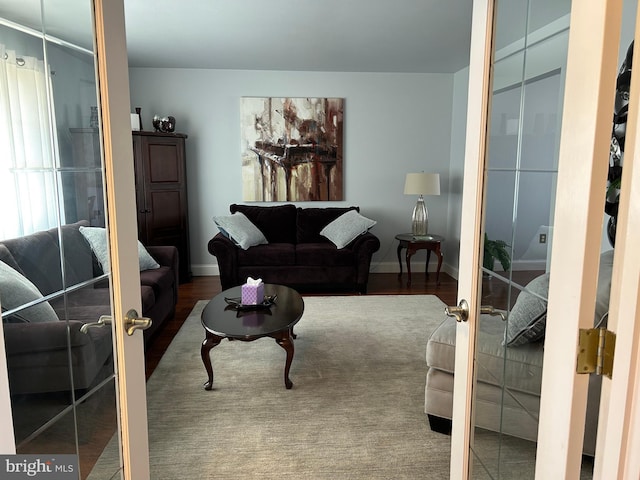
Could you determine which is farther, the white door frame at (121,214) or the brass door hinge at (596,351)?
the white door frame at (121,214)

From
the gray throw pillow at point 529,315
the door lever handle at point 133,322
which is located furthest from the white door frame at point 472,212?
the door lever handle at point 133,322

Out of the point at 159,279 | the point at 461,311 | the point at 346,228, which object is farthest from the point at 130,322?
the point at 346,228

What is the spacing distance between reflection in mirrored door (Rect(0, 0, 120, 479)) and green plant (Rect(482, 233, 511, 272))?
104cm

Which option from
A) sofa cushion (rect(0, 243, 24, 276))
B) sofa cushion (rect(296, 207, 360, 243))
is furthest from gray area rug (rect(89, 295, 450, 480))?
sofa cushion (rect(296, 207, 360, 243))

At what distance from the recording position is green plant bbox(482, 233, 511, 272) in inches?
47.3

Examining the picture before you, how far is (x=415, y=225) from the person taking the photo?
5.33 metres

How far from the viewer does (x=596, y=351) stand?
80 centimetres

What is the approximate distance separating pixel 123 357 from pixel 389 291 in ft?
13.0

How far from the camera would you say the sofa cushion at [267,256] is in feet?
15.6

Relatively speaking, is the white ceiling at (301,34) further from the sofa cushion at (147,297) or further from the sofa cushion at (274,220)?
the sofa cushion at (147,297)

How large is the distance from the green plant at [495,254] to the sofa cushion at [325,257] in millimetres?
3551

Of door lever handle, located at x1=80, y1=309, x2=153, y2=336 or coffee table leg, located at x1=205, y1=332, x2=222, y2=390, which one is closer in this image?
door lever handle, located at x1=80, y1=309, x2=153, y2=336

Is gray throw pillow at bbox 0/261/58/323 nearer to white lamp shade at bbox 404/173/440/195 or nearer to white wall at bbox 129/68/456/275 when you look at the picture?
white lamp shade at bbox 404/173/440/195

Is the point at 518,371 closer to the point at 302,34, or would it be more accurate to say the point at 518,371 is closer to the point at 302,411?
the point at 302,411
